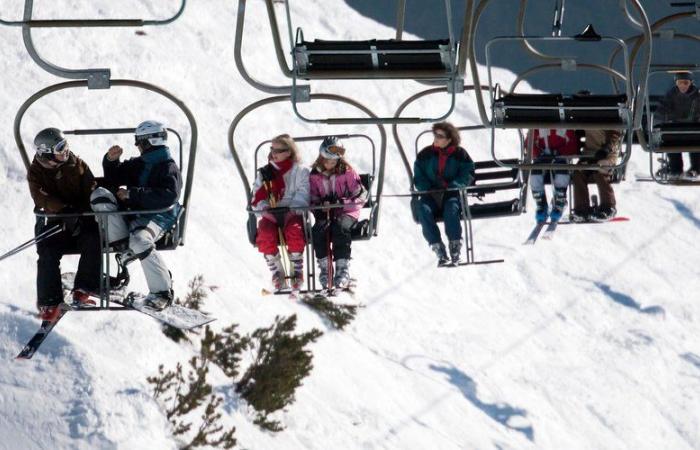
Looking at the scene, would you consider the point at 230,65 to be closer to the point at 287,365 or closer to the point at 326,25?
the point at 326,25

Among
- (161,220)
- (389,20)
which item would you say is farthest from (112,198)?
(389,20)

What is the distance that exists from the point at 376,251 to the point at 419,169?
364 inches

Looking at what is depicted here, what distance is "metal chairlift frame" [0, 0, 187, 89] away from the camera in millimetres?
9688

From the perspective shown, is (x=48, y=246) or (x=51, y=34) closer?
(x=48, y=246)

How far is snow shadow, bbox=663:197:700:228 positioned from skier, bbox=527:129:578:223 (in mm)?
11314

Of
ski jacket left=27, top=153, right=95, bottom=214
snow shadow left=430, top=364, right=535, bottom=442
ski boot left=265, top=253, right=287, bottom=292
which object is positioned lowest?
snow shadow left=430, top=364, right=535, bottom=442

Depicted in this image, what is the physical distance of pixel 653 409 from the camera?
23156mm

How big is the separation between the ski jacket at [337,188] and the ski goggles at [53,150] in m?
1.95

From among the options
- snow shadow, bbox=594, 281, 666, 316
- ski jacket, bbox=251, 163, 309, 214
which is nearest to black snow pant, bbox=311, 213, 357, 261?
ski jacket, bbox=251, 163, 309, 214

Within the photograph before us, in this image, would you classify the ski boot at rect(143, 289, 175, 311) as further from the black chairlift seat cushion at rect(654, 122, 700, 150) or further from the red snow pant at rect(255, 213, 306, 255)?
the black chairlift seat cushion at rect(654, 122, 700, 150)

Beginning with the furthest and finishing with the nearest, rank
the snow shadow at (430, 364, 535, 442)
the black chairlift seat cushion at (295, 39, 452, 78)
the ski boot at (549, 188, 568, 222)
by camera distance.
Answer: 1. the snow shadow at (430, 364, 535, 442)
2. the ski boot at (549, 188, 568, 222)
3. the black chairlift seat cushion at (295, 39, 452, 78)

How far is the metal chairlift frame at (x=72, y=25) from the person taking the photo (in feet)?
31.8

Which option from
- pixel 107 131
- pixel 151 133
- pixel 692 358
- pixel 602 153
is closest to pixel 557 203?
pixel 602 153

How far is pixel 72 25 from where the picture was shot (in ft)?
32.8
